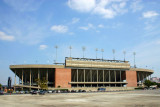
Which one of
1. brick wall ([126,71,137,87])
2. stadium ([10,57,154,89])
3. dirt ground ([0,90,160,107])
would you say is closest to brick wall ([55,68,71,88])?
stadium ([10,57,154,89])

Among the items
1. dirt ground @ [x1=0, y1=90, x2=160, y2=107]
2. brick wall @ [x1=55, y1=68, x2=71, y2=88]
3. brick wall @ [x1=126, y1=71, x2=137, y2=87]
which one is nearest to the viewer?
dirt ground @ [x1=0, y1=90, x2=160, y2=107]

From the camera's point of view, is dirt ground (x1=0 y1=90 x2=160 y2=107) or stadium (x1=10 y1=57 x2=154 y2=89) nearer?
dirt ground (x1=0 y1=90 x2=160 y2=107)

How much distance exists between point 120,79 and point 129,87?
7.99 metres

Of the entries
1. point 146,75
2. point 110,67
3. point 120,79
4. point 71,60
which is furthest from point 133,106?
point 146,75

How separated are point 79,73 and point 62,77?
15.5m

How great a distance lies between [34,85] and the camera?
107062 millimetres

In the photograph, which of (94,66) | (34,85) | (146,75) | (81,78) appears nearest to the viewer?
(34,85)

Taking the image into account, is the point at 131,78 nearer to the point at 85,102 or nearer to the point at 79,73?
the point at 79,73

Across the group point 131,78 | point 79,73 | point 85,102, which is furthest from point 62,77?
point 85,102

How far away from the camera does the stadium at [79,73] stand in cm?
10419

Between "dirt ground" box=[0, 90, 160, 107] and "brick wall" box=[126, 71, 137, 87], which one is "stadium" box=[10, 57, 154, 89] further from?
"dirt ground" box=[0, 90, 160, 107]

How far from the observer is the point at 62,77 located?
105250 mm

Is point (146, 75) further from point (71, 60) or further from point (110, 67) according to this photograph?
point (71, 60)

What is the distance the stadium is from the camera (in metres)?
104
